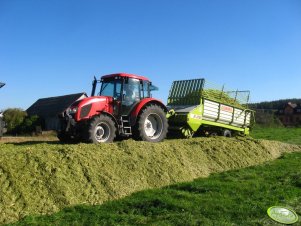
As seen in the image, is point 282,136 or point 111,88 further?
point 282,136

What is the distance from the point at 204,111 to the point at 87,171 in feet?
24.6

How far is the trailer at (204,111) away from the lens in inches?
546

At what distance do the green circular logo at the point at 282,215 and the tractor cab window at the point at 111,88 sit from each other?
6.21 metres

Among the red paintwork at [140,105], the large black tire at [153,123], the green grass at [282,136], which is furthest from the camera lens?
the green grass at [282,136]

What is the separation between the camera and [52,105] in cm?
4472

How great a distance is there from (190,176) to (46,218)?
4.26 meters

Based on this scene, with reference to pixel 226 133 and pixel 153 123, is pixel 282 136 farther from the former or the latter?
pixel 153 123

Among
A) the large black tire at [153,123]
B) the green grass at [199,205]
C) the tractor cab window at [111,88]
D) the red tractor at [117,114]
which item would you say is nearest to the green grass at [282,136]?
the large black tire at [153,123]

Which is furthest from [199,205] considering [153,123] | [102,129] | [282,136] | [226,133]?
[282,136]

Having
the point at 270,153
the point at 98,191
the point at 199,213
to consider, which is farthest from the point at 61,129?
the point at 270,153

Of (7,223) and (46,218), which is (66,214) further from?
(7,223)

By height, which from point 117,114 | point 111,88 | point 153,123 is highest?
point 111,88

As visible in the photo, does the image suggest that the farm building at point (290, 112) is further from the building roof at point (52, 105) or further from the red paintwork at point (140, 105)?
the red paintwork at point (140, 105)

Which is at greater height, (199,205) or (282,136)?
(282,136)
